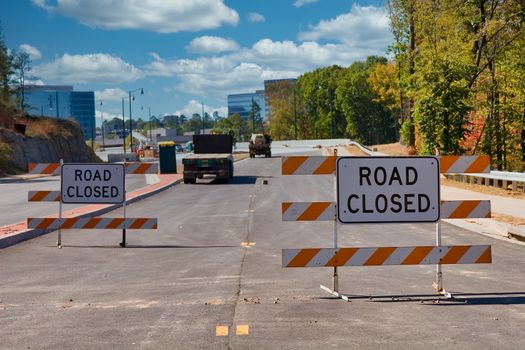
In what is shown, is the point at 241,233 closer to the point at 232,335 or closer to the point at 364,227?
the point at 364,227

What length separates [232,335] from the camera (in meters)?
5.80

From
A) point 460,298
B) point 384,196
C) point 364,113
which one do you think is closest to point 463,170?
point 384,196

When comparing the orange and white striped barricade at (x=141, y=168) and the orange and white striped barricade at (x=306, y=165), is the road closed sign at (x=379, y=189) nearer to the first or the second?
the orange and white striped barricade at (x=306, y=165)

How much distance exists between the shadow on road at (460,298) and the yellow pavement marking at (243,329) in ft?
5.38

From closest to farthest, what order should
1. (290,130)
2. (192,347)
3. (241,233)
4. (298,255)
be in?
(192,347), (298,255), (241,233), (290,130)

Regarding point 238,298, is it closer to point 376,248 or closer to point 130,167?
point 376,248

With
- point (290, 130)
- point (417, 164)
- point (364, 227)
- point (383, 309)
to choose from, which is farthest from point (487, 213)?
point (290, 130)

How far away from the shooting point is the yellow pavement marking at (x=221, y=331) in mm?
5825

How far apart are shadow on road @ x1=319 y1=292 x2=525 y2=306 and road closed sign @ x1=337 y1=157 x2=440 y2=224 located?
888 millimetres

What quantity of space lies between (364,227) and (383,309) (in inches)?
293

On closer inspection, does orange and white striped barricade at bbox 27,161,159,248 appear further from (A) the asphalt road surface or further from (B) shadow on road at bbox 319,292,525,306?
(B) shadow on road at bbox 319,292,525,306

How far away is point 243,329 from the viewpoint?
19.7 feet

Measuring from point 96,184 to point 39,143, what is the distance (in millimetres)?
55114

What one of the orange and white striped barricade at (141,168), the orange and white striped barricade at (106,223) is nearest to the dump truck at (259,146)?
the orange and white striped barricade at (141,168)
